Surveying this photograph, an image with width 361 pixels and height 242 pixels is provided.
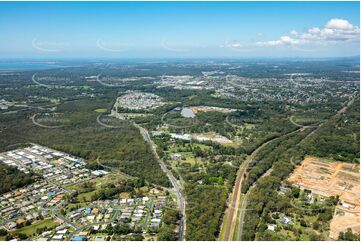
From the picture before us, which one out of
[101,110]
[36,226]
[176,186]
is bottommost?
[36,226]

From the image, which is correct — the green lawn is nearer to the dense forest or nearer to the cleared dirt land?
the dense forest

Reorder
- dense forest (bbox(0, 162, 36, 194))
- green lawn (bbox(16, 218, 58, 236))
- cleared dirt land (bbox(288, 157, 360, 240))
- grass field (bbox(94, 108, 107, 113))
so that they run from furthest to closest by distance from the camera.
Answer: grass field (bbox(94, 108, 107, 113))
dense forest (bbox(0, 162, 36, 194))
cleared dirt land (bbox(288, 157, 360, 240))
green lawn (bbox(16, 218, 58, 236))

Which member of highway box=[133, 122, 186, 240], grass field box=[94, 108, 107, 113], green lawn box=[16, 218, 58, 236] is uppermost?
grass field box=[94, 108, 107, 113]

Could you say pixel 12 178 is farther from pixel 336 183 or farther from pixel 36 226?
pixel 336 183

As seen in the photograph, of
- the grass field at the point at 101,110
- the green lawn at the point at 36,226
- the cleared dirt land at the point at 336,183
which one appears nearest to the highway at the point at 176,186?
the green lawn at the point at 36,226

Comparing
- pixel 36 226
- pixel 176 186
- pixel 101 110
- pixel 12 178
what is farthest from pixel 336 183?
pixel 101 110

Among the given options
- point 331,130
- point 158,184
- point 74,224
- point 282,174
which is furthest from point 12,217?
point 331,130

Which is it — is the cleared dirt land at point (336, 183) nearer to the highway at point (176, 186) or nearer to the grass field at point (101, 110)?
the highway at point (176, 186)

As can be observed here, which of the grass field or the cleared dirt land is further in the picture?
the grass field

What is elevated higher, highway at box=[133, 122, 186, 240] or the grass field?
the grass field

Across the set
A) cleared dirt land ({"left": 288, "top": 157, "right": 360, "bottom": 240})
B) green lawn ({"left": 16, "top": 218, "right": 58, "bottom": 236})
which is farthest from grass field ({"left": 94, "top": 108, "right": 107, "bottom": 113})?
green lawn ({"left": 16, "top": 218, "right": 58, "bottom": 236})
